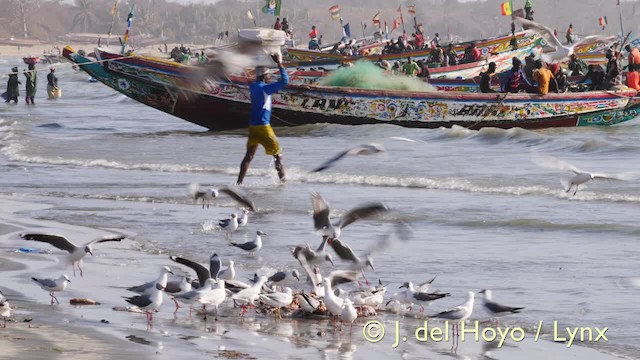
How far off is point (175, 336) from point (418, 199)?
8212mm

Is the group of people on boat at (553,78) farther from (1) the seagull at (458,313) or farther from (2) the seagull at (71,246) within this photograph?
(1) the seagull at (458,313)

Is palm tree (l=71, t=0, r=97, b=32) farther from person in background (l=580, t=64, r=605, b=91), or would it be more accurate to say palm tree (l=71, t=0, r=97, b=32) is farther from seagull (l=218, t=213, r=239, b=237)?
seagull (l=218, t=213, r=239, b=237)

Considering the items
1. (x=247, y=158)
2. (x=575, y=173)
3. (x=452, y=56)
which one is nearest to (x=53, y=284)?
(x=575, y=173)

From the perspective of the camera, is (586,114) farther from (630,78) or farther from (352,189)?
(352,189)

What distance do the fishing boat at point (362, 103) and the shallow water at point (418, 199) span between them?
347 millimetres

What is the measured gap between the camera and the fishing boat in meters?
23.8

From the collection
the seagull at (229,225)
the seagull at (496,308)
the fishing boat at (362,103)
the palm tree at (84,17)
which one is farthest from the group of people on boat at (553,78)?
the palm tree at (84,17)

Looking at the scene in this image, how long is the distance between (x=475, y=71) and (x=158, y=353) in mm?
28539

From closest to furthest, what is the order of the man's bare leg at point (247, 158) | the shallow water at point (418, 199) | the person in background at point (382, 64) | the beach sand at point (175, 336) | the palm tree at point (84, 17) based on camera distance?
the beach sand at point (175, 336), the shallow water at point (418, 199), the man's bare leg at point (247, 158), the person in background at point (382, 64), the palm tree at point (84, 17)

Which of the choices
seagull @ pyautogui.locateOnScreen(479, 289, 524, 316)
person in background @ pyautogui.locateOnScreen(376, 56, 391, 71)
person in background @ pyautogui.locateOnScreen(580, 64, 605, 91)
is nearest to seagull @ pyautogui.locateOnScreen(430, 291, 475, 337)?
seagull @ pyautogui.locateOnScreen(479, 289, 524, 316)

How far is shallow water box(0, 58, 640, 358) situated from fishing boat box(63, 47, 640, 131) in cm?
35

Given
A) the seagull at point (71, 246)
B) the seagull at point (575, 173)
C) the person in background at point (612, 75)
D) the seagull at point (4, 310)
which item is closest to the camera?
the seagull at point (4, 310)

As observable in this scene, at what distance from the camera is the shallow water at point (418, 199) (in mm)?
9828

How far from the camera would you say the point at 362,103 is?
24281 mm
